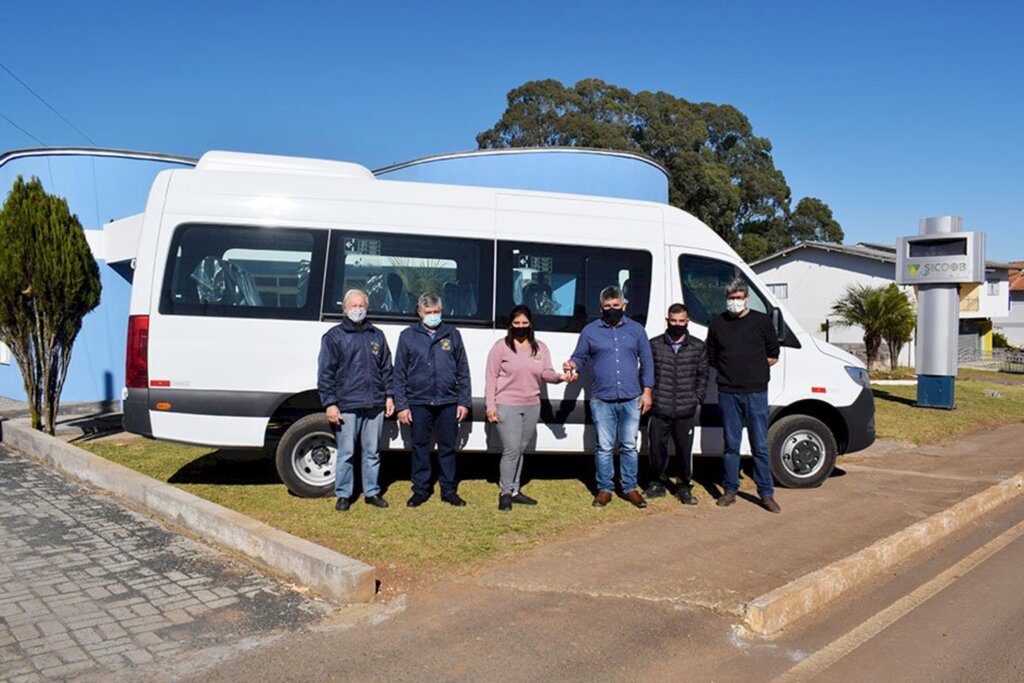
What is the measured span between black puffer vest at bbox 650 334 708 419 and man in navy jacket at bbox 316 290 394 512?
8.12 feet

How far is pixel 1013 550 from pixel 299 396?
6.33 m

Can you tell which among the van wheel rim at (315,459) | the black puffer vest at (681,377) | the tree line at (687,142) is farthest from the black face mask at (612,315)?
the tree line at (687,142)

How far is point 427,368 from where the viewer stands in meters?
6.97

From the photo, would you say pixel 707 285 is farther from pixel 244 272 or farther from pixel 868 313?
pixel 868 313

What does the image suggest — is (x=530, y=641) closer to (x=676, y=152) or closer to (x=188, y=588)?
(x=188, y=588)

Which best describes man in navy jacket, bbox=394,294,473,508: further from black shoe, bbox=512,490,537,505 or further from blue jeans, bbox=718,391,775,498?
blue jeans, bbox=718,391,775,498

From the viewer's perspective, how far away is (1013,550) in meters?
6.76

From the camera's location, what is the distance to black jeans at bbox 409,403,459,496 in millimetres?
7102

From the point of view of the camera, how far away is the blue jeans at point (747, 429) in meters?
7.35

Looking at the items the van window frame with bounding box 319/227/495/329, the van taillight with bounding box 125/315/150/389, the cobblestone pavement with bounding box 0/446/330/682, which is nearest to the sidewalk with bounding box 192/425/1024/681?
the cobblestone pavement with bounding box 0/446/330/682

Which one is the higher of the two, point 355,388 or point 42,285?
point 42,285

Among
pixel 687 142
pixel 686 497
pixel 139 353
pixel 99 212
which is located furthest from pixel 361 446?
pixel 687 142

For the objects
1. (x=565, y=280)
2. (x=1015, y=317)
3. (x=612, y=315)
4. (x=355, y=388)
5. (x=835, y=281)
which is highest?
(x=835, y=281)

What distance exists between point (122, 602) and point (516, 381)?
343cm
